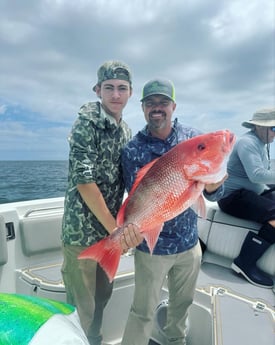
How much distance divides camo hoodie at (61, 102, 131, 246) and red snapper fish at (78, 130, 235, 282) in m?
0.43

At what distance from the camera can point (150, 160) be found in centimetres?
228

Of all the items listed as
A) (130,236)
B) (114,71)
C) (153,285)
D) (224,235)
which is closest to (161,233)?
(153,285)

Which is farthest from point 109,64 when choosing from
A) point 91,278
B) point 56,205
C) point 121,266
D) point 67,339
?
point 56,205

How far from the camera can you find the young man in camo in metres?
2.09

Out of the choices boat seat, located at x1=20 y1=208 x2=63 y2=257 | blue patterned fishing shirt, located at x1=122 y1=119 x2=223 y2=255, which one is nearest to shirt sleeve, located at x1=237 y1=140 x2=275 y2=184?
blue patterned fishing shirt, located at x1=122 y1=119 x2=223 y2=255

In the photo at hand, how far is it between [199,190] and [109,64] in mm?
1132

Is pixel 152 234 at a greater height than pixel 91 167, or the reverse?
pixel 91 167

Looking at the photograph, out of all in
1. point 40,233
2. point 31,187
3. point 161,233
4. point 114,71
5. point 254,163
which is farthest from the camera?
point 31,187

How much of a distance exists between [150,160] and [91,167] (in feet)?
1.49

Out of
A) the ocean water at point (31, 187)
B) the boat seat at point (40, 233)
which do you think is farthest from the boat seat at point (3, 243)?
the ocean water at point (31, 187)

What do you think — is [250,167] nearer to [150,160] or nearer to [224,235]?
[224,235]

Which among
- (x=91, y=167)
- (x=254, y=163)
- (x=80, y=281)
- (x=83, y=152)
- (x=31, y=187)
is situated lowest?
Answer: (x=31, y=187)

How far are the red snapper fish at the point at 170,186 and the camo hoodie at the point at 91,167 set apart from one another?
43 cm

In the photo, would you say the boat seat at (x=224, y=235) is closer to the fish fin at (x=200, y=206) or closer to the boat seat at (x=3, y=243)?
the fish fin at (x=200, y=206)
